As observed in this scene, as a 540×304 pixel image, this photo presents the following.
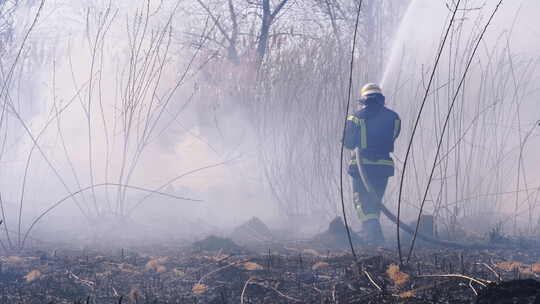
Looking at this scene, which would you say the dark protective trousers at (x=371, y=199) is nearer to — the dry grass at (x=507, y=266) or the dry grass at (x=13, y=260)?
the dry grass at (x=507, y=266)

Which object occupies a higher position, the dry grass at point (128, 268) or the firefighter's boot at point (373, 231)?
the firefighter's boot at point (373, 231)

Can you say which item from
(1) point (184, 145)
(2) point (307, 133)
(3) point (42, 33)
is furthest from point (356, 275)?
(1) point (184, 145)

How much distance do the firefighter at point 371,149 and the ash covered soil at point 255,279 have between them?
1.81m

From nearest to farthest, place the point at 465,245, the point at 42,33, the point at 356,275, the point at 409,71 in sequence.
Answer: the point at 356,275
the point at 465,245
the point at 409,71
the point at 42,33

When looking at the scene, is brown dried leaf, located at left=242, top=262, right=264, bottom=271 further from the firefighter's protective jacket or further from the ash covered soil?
the firefighter's protective jacket

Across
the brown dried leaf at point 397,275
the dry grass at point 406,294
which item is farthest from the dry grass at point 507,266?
the dry grass at point 406,294

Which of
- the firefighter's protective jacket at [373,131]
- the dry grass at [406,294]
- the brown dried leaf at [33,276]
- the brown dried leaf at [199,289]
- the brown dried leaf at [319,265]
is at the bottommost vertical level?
the brown dried leaf at [33,276]

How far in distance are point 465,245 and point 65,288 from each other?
350 cm

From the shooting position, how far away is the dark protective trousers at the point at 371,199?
6273mm

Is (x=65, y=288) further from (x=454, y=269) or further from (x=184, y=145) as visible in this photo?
(x=184, y=145)

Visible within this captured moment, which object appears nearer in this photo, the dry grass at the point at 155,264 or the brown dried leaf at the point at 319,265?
the brown dried leaf at the point at 319,265

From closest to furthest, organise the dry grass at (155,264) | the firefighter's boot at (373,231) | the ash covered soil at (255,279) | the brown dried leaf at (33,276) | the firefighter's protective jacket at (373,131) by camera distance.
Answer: the ash covered soil at (255,279)
the brown dried leaf at (33,276)
the dry grass at (155,264)
the firefighter's protective jacket at (373,131)
the firefighter's boot at (373,231)

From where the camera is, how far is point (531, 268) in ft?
12.0

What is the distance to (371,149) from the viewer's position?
621cm
